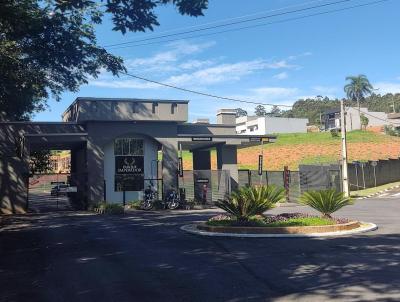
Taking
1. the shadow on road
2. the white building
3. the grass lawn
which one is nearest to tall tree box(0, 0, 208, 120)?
the shadow on road

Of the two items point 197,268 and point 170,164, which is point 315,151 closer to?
point 170,164

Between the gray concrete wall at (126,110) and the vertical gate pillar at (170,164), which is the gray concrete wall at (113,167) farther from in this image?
the gray concrete wall at (126,110)

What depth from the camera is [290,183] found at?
35188mm

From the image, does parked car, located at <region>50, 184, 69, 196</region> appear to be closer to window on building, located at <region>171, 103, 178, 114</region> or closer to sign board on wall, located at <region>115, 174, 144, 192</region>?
sign board on wall, located at <region>115, 174, 144, 192</region>

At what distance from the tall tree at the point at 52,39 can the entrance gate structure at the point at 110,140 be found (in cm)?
534

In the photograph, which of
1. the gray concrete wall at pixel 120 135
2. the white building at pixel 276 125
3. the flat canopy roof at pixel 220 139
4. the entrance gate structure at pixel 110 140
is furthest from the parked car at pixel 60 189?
the white building at pixel 276 125

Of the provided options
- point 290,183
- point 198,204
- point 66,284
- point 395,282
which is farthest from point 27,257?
point 290,183

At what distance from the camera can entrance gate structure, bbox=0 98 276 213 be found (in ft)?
89.9

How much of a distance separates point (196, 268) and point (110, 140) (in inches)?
836

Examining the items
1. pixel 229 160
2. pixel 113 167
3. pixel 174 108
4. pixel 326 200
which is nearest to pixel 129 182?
pixel 113 167

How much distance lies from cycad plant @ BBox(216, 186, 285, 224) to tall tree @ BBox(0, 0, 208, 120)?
6007mm

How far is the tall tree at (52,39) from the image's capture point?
8.23 m

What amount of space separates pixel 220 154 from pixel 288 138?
6131cm

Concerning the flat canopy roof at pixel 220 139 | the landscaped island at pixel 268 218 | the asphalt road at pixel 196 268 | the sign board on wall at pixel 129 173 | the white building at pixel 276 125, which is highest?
the white building at pixel 276 125
